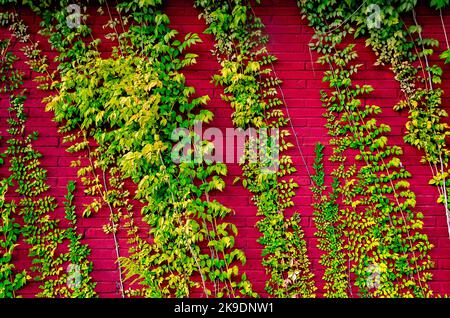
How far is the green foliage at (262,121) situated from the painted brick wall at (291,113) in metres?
0.08

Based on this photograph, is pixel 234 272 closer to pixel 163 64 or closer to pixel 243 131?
pixel 243 131

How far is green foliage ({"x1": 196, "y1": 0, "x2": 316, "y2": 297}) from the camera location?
2.93 meters

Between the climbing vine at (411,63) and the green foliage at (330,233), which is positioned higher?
the climbing vine at (411,63)

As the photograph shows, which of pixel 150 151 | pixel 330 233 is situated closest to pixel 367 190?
pixel 330 233

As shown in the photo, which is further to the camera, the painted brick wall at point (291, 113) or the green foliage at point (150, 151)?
the painted brick wall at point (291, 113)

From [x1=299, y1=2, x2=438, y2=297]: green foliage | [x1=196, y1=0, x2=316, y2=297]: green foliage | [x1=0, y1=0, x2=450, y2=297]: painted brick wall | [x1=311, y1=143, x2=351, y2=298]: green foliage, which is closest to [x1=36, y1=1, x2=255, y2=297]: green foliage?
[x1=0, y1=0, x2=450, y2=297]: painted brick wall

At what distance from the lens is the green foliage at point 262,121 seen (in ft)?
9.61

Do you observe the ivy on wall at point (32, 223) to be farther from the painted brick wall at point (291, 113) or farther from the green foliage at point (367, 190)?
the green foliage at point (367, 190)

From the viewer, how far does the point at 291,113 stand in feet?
9.95

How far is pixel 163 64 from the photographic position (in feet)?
9.80

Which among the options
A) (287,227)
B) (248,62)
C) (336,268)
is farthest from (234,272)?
(248,62)

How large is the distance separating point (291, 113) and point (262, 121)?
266 millimetres

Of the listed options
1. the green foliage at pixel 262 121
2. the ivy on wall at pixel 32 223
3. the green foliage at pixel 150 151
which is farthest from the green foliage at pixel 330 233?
the ivy on wall at pixel 32 223

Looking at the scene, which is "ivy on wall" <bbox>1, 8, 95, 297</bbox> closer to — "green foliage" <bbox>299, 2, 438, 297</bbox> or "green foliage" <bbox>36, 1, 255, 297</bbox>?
"green foliage" <bbox>36, 1, 255, 297</bbox>
